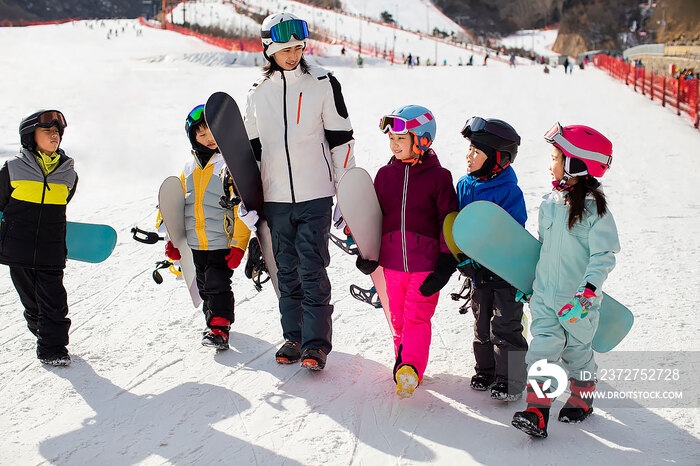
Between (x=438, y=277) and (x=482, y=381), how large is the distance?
0.64 meters

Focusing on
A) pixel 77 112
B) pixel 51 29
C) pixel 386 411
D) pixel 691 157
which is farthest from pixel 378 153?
pixel 51 29

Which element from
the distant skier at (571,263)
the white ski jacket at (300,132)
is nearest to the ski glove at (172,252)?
the white ski jacket at (300,132)

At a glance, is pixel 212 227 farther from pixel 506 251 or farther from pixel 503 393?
pixel 503 393

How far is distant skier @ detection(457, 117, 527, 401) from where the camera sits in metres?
3.33

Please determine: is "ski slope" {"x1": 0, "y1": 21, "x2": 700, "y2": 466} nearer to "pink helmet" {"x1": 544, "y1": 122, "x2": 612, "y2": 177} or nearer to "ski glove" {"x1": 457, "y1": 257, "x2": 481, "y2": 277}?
"ski glove" {"x1": 457, "y1": 257, "x2": 481, "y2": 277}

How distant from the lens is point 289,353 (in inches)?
152

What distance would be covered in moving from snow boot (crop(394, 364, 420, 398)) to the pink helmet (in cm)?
120

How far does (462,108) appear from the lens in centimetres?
1526

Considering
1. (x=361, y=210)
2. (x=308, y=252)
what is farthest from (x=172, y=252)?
(x=361, y=210)

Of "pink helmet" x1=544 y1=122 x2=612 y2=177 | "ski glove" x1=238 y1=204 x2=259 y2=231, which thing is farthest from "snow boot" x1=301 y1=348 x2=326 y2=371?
"pink helmet" x1=544 y1=122 x2=612 y2=177

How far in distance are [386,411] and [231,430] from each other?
736mm

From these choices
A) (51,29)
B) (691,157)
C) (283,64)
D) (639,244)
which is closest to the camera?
(283,64)

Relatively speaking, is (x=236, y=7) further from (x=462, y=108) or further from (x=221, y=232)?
(x=221, y=232)

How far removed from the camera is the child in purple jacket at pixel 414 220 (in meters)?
3.41
